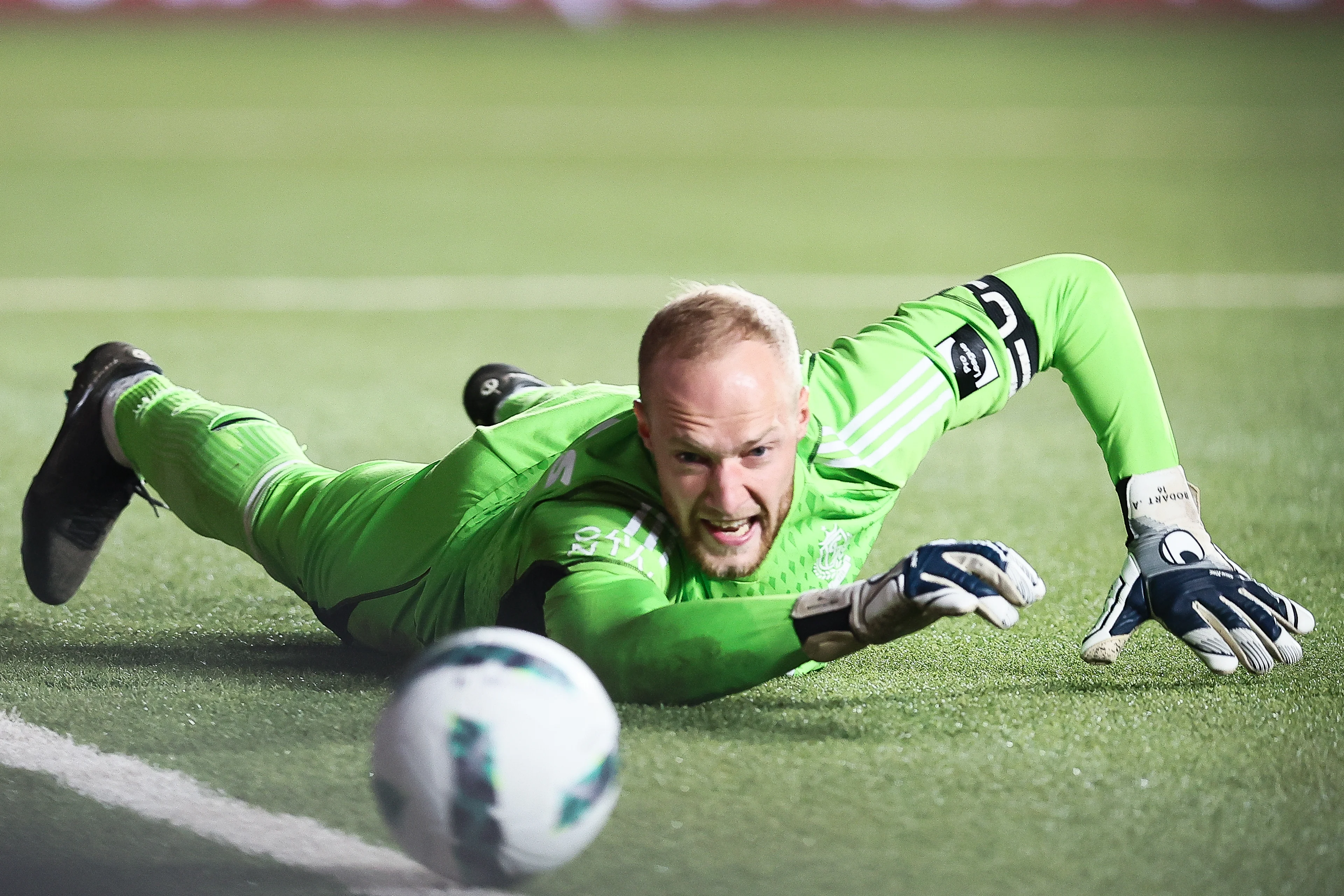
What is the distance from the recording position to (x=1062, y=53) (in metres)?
23.4

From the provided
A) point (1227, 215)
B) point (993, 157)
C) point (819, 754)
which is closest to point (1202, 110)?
point (993, 157)

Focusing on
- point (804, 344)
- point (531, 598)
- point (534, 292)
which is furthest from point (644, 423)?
point (534, 292)

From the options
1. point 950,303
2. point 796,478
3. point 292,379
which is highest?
point 950,303

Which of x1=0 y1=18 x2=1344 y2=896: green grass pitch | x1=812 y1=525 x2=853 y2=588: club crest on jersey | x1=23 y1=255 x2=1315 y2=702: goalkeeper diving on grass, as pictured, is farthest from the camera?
x1=812 y1=525 x2=853 y2=588: club crest on jersey

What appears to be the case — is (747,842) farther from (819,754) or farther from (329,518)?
(329,518)

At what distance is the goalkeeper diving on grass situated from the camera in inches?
134

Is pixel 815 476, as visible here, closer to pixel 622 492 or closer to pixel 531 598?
pixel 622 492

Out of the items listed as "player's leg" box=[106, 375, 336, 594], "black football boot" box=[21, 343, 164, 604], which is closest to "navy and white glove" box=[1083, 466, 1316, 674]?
"player's leg" box=[106, 375, 336, 594]

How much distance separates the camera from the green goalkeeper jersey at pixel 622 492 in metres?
3.47

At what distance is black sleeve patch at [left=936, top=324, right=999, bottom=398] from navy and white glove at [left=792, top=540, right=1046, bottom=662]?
1055mm

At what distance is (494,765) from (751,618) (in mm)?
655

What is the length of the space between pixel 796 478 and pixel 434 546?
0.88 metres

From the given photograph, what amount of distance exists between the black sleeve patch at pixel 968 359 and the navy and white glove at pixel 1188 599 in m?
0.43

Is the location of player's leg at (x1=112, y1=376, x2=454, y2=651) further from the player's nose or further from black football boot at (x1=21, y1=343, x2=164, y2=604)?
the player's nose
